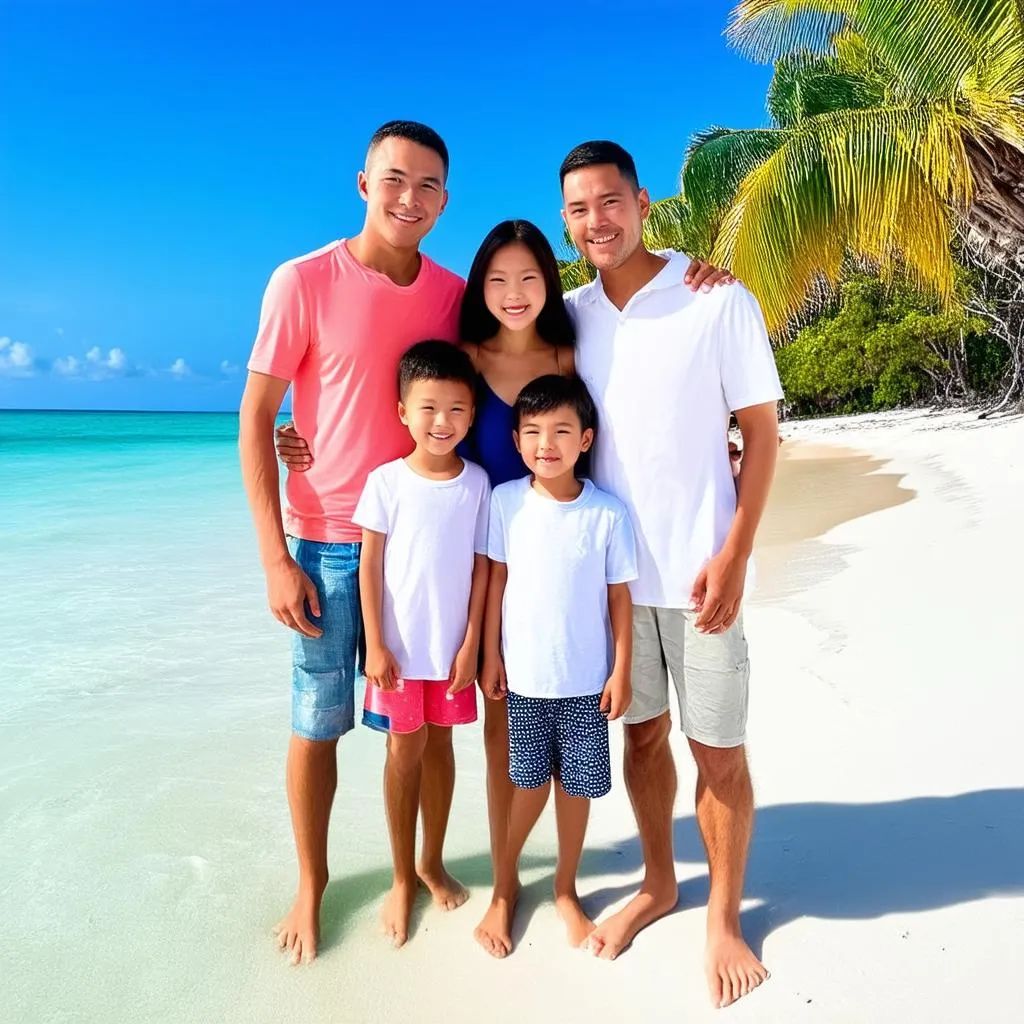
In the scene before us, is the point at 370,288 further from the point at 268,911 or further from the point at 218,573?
the point at 218,573

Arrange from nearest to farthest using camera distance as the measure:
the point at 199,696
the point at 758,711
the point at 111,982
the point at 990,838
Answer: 1. the point at 111,982
2. the point at 990,838
3. the point at 758,711
4. the point at 199,696

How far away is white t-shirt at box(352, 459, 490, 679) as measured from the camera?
2.42 meters

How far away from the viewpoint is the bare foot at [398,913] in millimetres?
2623

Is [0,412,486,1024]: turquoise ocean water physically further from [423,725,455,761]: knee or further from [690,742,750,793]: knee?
[690,742,750,793]: knee

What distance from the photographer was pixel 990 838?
276 cm

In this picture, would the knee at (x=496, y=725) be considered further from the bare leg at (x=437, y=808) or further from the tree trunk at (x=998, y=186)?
the tree trunk at (x=998, y=186)

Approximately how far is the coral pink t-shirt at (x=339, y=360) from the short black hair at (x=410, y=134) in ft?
1.09

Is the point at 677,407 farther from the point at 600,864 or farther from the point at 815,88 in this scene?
the point at 815,88

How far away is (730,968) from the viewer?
7.53 ft

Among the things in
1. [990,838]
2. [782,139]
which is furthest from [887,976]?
[782,139]

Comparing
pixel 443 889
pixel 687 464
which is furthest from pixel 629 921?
pixel 687 464

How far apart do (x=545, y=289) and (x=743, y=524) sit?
2.85 feet

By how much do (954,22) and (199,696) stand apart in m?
9.71

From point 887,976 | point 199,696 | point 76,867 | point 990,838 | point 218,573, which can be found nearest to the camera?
point 887,976
